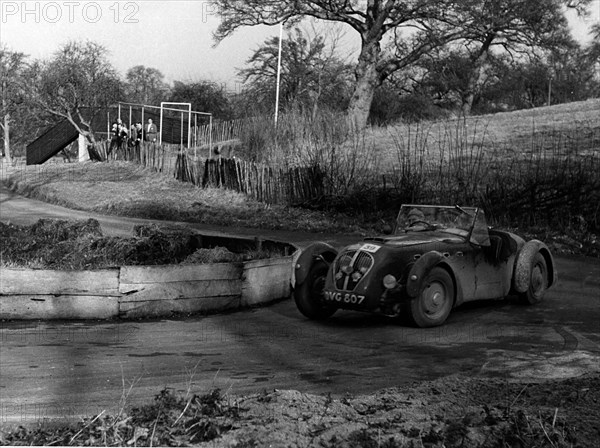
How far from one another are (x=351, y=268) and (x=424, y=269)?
861 millimetres

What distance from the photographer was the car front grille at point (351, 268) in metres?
10.3

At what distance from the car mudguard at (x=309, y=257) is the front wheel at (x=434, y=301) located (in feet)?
4.86

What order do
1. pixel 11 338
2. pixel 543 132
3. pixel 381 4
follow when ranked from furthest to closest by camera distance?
pixel 381 4, pixel 543 132, pixel 11 338

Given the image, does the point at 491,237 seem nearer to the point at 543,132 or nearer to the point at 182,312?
the point at 182,312

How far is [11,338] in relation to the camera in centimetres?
926

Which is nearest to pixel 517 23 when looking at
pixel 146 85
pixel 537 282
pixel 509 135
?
pixel 509 135

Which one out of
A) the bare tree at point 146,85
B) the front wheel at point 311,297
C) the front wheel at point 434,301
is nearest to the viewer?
the front wheel at point 434,301

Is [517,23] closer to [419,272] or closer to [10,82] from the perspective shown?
[419,272]

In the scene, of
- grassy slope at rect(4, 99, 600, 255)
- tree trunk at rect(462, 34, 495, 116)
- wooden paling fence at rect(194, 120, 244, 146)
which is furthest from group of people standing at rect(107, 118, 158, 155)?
tree trunk at rect(462, 34, 495, 116)

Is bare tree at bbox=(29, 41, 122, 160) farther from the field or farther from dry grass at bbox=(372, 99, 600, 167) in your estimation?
dry grass at bbox=(372, 99, 600, 167)

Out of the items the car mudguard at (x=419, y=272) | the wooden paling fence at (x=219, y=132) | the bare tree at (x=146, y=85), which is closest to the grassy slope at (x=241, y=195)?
the wooden paling fence at (x=219, y=132)

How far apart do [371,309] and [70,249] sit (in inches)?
173

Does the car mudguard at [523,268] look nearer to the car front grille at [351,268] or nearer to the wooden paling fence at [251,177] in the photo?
the car front grille at [351,268]

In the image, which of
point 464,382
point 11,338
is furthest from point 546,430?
point 11,338
